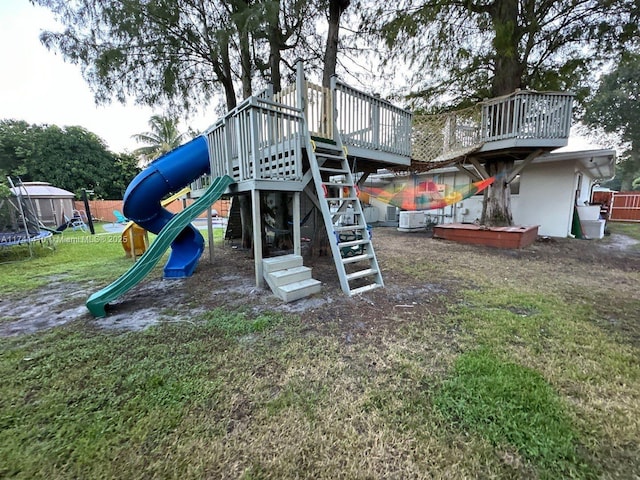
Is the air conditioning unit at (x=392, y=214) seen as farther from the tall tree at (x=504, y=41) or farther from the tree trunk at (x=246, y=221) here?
the tree trunk at (x=246, y=221)

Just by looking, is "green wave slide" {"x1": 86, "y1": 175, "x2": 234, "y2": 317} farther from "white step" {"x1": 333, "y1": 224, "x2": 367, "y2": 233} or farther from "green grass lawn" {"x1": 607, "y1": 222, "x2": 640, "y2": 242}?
"green grass lawn" {"x1": 607, "y1": 222, "x2": 640, "y2": 242}

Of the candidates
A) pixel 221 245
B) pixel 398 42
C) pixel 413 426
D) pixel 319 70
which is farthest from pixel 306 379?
pixel 398 42

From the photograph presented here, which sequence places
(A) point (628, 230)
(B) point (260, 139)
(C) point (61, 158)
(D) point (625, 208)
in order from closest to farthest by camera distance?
(B) point (260, 139) → (A) point (628, 230) → (D) point (625, 208) → (C) point (61, 158)

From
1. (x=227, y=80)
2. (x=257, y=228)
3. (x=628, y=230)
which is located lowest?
(x=628, y=230)

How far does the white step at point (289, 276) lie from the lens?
361cm

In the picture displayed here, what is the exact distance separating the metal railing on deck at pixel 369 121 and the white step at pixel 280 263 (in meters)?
2.19

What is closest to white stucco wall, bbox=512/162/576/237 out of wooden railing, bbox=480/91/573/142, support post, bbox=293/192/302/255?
wooden railing, bbox=480/91/573/142

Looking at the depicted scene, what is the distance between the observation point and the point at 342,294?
363 centimetres

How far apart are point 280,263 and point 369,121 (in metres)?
3.00

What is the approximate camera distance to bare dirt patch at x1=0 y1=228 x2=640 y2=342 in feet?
9.87

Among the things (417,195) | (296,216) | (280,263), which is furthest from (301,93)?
(417,195)

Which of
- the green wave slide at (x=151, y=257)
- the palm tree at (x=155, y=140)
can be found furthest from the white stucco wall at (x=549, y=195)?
the palm tree at (x=155, y=140)

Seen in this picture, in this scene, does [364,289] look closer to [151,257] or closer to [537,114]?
[151,257]

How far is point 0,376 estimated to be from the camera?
79.9 inches
